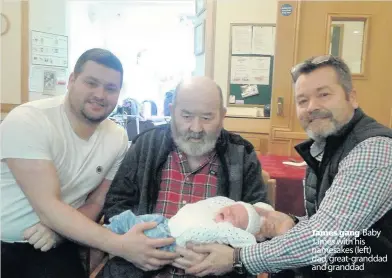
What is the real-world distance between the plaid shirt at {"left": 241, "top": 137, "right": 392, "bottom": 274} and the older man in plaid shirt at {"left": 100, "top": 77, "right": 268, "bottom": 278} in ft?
1.15

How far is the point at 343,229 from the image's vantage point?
98 cm

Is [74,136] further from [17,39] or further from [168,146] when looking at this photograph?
[17,39]

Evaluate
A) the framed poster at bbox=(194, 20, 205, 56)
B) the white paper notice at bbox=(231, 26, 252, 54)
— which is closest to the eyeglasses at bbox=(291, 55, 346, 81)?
the framed poster at bbox=(194, 20, 205, 56)

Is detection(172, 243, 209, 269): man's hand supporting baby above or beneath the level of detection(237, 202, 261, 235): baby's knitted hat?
beneath

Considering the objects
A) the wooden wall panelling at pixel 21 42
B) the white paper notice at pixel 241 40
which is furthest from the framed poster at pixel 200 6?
the wooden wall panelling at pixel 21 42

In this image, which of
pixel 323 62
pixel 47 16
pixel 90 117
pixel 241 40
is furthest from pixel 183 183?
pixel 241 40

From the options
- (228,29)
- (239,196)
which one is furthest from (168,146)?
(228,29)

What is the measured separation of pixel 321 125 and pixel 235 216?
0.43 meters

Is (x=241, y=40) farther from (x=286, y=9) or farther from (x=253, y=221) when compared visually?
(x=253, y=221)

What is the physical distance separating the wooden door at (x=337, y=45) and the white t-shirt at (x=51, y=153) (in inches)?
76.5

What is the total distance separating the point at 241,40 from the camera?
12.8 ft

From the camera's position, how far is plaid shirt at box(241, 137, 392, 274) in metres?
0.97

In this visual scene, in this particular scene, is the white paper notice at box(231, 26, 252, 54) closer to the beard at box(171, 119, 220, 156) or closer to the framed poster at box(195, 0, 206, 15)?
the framed poster at box(195, 0, 206, 15)

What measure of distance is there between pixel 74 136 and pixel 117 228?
0.44 metres
